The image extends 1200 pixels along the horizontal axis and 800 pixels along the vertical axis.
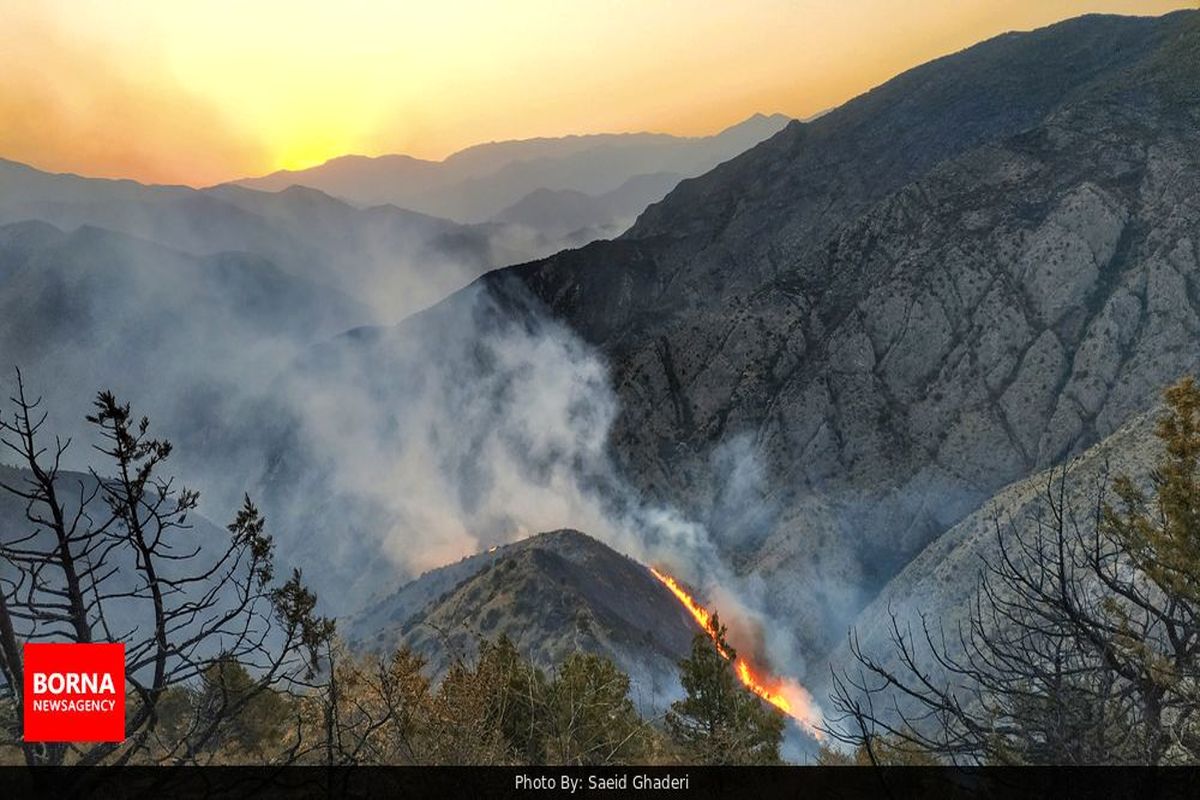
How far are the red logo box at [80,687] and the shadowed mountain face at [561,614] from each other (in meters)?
36.7

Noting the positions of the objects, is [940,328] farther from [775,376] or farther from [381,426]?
[381,426]

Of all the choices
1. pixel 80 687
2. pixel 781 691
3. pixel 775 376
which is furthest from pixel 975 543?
pixel 80 687

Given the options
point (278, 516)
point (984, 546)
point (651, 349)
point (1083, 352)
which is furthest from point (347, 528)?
point (1083, 352)

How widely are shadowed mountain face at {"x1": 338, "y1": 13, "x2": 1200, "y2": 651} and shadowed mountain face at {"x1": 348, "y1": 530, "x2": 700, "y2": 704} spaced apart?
1476 cm

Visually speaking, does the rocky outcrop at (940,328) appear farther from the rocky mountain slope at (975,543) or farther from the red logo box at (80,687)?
the red logo box at (80,687)

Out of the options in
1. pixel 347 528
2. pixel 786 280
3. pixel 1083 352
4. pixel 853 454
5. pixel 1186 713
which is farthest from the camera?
pixel 347 528

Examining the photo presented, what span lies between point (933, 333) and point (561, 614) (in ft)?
181

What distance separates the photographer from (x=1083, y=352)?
230 feet

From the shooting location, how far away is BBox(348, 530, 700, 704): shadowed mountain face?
164 feet

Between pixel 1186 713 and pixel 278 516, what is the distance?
13788 centimetres

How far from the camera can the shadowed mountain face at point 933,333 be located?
69.8 meters

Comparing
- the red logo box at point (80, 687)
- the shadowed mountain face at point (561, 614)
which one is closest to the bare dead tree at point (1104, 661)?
the red logo box at point (80, 687)

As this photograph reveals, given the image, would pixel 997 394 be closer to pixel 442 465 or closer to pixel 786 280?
pixel 786 280
